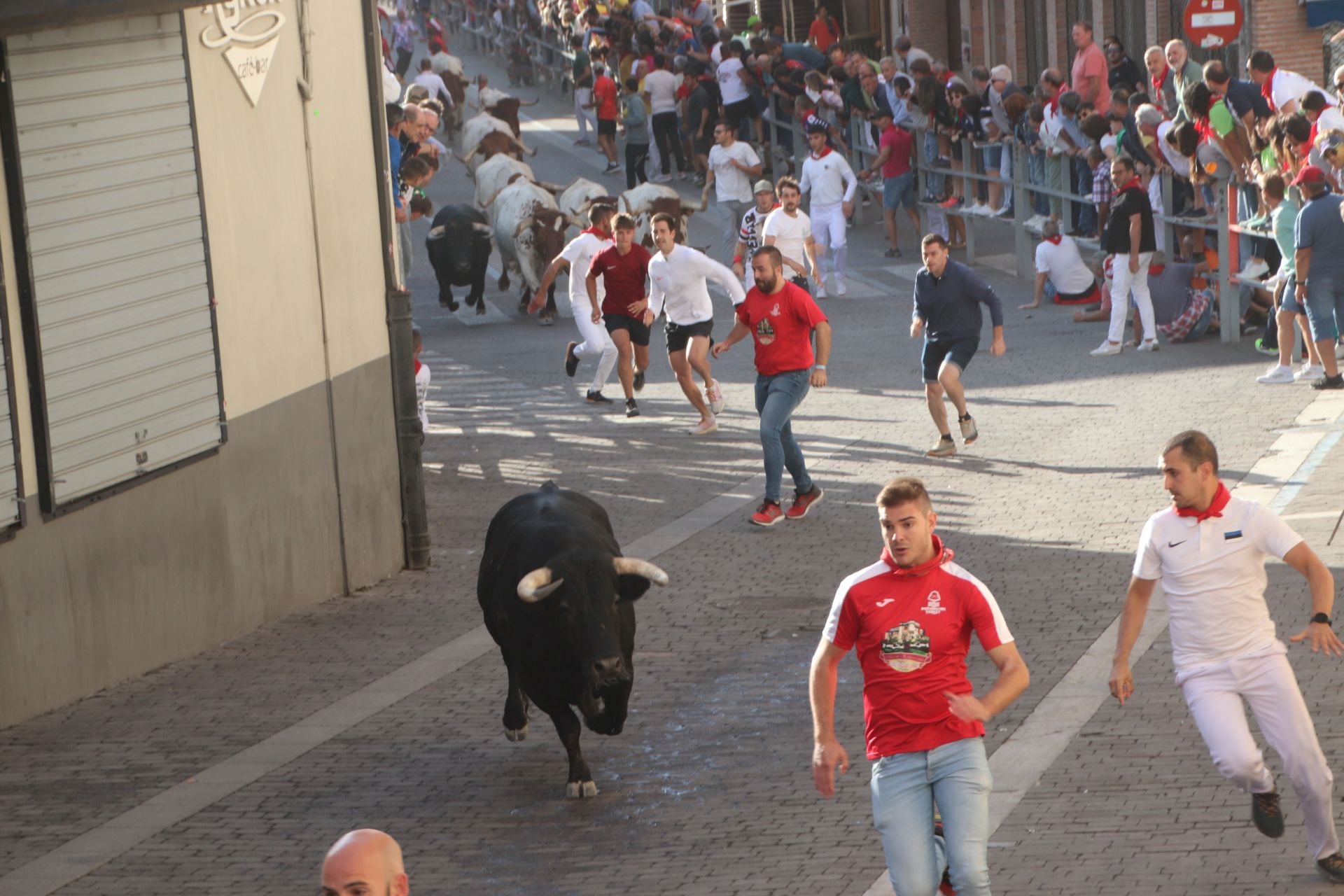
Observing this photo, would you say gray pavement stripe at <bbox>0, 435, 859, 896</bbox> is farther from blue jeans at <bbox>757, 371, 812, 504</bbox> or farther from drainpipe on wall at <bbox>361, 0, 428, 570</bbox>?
drainpipe on wall at <bbox>361, 0, 428, 570</bbox>

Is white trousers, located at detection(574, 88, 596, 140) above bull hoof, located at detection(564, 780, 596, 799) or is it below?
above

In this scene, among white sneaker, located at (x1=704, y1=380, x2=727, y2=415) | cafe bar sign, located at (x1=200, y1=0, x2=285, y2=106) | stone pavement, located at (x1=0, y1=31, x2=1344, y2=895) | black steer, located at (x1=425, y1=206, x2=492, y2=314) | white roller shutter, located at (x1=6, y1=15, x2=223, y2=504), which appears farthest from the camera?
black steer, located at (x1=425, y1=206, x2=492, y2=314)

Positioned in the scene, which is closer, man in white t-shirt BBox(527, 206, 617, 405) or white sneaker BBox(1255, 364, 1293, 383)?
white sneaker BBox(1255, 364, 1293, 383)

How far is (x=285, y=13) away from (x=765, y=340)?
13.1 feet

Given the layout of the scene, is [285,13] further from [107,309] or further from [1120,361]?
[1120,361]

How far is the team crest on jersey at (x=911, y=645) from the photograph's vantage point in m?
6.07

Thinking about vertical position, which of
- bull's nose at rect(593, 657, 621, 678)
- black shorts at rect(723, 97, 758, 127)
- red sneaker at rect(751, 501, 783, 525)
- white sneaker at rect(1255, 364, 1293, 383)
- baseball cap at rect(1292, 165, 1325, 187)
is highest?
black shorts at rect(723, 97, 758, 127)

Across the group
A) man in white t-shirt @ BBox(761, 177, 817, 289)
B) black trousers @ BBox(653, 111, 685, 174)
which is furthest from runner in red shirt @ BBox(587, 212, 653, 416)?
black trousers @ BBox(653, 111, 685, 174)

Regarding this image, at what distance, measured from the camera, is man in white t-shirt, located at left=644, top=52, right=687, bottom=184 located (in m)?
37.3

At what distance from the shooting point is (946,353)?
1608 centimetres

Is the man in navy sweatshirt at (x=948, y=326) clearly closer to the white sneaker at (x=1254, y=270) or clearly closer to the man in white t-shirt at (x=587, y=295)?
the man in white t-shirt at (x=587, y=295)

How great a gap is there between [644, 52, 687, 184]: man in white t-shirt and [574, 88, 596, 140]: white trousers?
13.6 feet

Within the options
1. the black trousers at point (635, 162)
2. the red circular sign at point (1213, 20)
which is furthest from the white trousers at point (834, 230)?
the black trousers at point (635, 162)

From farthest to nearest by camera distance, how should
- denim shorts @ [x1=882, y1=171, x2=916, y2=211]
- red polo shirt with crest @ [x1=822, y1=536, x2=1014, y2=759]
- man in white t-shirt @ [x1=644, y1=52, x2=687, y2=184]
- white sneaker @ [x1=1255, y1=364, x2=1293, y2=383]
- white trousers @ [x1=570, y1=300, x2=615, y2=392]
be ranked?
man in white t-shirt @ [x1=644, y1=52, x2=687, y2=184]
denim shorts @ [x1=882, y1=171, x2=916, y2=211]
white trousers @ [x1=570, y1=300, x2=615, y2=392]
white sneaker @ [x1=1255, y1=364, x2=1293, y2=383]
red polo shirt with crest @ [x1=822, y1=536, x2=1014, y2=759]
